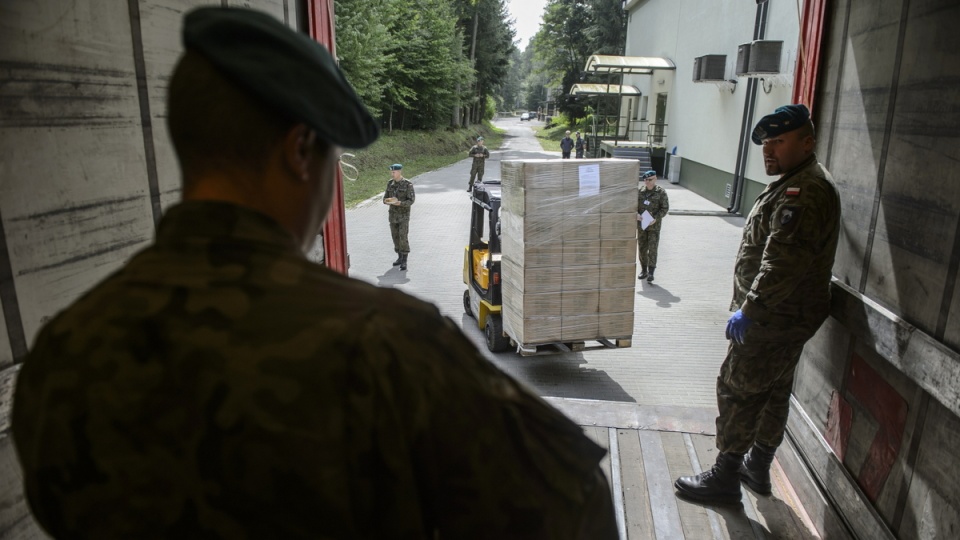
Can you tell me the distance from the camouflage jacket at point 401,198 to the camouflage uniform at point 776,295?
296 inches

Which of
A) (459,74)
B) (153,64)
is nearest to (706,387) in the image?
(153,64)

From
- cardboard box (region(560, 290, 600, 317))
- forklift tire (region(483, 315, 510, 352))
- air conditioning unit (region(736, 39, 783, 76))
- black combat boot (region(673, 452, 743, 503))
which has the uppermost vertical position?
air conditioning unit (region(736, 39, 783, 76))

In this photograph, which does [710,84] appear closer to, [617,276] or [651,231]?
[651,231]

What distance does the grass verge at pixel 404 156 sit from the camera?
66.6 ft

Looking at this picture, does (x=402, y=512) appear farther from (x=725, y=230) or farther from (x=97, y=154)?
(x=725, y=230)

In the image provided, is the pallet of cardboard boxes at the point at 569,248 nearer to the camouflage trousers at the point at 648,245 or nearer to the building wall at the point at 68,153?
the building wall at the point at 68,153

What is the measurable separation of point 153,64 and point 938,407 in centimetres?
331

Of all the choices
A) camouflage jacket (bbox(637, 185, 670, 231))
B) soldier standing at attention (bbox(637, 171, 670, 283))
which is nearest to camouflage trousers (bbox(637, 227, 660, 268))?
soldier standing at attention (bbox(637, 171, 670, 283))

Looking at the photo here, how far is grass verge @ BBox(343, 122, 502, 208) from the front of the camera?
20.3 meters

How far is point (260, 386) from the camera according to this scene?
82 centimetres

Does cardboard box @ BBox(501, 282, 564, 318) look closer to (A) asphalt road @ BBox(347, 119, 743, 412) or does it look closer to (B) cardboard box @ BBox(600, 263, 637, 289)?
(B) cardboard box @ BBox(600, 263, 637, 289)

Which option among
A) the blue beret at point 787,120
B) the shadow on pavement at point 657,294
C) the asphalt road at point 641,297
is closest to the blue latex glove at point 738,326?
the blue beret at point 787,120

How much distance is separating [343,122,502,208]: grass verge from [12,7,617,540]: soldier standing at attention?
51.5ft

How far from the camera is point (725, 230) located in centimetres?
1427
